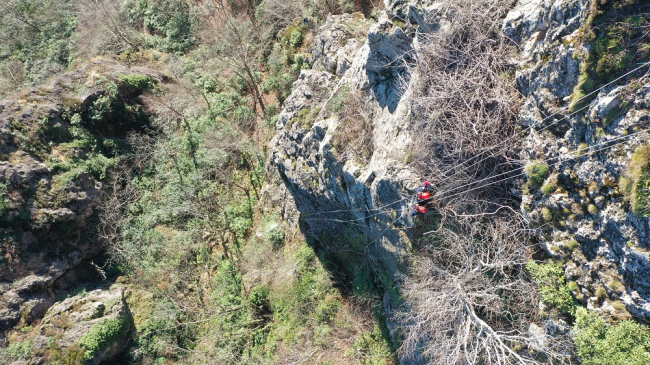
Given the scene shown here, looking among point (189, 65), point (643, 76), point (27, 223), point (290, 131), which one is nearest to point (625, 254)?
point (643, 76)

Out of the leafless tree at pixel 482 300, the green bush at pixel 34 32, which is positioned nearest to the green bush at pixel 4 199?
the green bush at pixel 34 32

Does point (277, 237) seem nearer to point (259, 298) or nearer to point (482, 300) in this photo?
point (259, 298)

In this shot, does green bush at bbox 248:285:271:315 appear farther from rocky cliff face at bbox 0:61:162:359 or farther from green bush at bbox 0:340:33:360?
green bush at bbox 0:340:33:360

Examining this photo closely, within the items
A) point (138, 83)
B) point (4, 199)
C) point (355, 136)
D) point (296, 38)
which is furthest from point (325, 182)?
point (138, 83)

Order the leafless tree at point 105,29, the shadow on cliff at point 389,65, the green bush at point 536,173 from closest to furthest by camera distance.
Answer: the green bush at point 536,173 → the shadow on cliff at point 389,65 → the leafless tree at point 105,29

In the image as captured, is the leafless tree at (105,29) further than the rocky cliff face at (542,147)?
Yes

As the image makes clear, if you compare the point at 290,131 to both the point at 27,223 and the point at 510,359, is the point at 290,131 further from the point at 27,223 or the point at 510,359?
the point at 27,223

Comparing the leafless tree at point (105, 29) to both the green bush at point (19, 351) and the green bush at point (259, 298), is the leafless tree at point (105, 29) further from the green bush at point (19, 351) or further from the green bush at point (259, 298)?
the green bush at point (259, 298)
